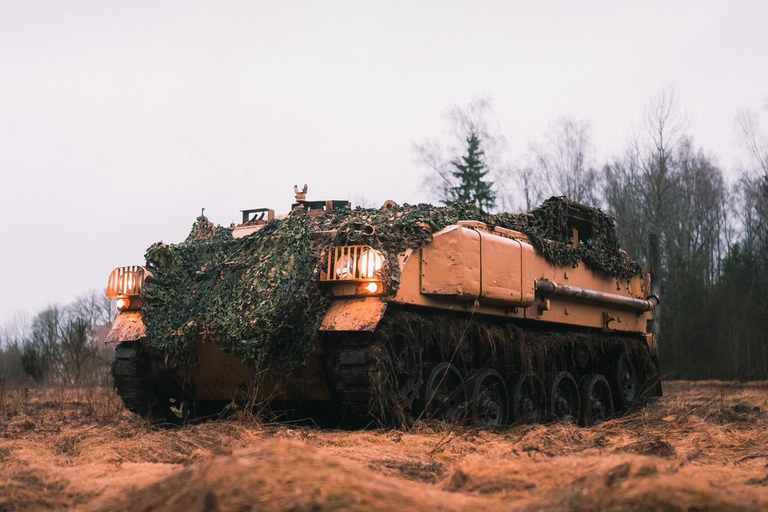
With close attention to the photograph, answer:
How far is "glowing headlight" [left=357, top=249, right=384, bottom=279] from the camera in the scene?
345 inches

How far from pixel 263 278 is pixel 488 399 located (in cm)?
299

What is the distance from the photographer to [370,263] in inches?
346

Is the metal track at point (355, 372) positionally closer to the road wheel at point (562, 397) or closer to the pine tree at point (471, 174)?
the road wheel at point (562, 397)

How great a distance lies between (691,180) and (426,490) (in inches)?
1655

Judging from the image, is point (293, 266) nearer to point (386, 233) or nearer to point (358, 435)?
point (386, 233)

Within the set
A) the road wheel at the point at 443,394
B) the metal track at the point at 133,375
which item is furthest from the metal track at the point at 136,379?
the road wheel at the point at 443,394

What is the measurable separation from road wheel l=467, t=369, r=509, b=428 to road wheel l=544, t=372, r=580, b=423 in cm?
108

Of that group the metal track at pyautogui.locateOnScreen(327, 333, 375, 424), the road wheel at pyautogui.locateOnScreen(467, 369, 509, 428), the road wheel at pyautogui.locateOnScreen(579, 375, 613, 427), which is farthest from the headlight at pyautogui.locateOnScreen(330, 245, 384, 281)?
the road wheel at pyautogui.locateOnScreen(579, 375, 613, 427)

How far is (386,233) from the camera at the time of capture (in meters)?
9.20

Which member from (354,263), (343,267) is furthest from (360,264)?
(343,267)

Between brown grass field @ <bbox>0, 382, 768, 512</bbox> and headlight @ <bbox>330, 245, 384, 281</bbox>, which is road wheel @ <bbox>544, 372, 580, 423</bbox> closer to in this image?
brown grass field @ <bbox>0, 382, 768, 512</bbox>

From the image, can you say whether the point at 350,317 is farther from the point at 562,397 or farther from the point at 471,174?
the point at 471,174

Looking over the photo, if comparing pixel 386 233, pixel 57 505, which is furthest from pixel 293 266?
pixel 57 505

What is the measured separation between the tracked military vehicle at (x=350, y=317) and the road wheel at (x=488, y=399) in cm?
2
